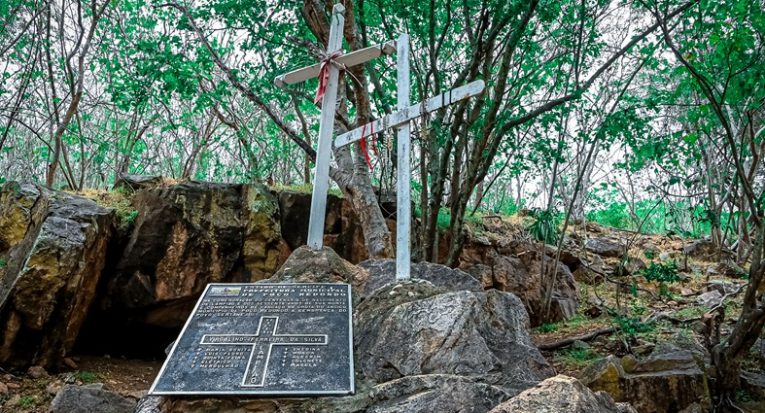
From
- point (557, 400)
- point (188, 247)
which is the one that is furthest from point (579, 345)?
point (188, 247)

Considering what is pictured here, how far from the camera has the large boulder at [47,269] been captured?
6.99m

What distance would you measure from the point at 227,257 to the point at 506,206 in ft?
44.4

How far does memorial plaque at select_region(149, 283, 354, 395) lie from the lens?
10.5 ft

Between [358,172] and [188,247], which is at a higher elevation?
[358,172]

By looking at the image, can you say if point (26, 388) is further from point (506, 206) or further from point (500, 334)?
point (506, 206)

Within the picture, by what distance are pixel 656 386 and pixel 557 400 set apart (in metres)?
3.64

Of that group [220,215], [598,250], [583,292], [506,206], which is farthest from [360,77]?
[506,206]

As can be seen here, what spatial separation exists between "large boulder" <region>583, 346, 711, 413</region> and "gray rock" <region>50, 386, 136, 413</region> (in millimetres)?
5166

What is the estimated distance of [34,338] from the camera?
7.11 m

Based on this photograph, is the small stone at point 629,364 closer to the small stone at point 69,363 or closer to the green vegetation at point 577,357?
the green vegetation at point 577,357

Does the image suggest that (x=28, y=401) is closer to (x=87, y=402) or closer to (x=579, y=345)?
(x=87, y=402)

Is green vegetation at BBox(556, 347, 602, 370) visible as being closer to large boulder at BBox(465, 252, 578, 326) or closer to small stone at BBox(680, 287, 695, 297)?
large boulder at BBox(465, 252, 578, 326)

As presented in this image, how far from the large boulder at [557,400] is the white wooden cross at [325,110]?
2845mm

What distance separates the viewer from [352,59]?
17.3 ft
